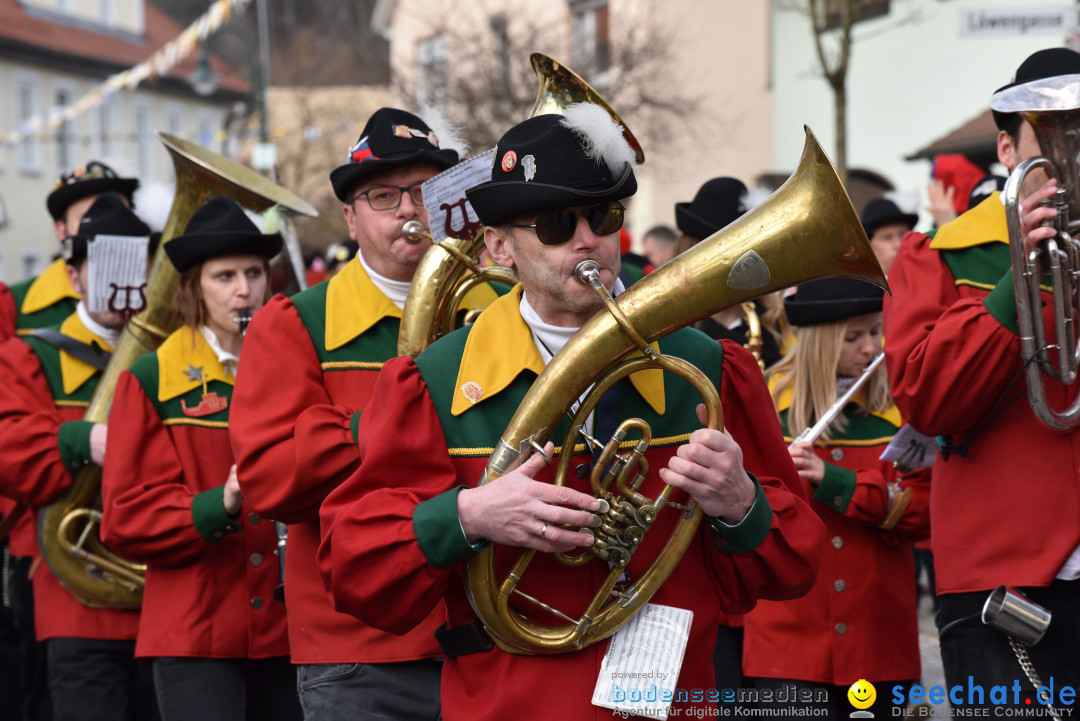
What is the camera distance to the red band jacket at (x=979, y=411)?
375 cm

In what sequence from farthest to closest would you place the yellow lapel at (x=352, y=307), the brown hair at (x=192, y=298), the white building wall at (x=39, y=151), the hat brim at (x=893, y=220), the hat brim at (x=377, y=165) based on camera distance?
the white building wall at (x=39, y=151) → the hat brim at (x=893, y=220) → the brown hair at (x=192, y=298) → the hat brim at (x=377, y=165) → the yellow lapel at (x=352, y=307)

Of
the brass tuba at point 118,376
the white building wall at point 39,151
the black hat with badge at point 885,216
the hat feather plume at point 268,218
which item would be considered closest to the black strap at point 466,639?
the hat feather plume at point 268,218

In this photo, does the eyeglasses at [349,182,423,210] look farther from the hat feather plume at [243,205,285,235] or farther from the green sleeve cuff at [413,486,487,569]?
the green sleeve cuff at [413,486,487,569]

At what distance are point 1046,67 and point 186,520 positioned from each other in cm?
310

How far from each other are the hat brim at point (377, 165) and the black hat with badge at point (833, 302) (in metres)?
1.41

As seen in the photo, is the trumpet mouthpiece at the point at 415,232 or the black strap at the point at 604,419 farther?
the trumpet mouthpiece at the point at 415,232

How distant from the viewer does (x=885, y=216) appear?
307 inches

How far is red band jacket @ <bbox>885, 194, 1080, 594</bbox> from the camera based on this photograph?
375 cm

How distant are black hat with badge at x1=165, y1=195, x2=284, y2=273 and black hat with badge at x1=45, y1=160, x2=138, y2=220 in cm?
231

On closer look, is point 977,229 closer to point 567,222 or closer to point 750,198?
point 567,222

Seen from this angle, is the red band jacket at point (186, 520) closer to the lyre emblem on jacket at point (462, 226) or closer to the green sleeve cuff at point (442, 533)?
the lyre emblem on jacket at point (462, 226)

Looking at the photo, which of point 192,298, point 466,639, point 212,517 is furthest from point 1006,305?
point 192,298

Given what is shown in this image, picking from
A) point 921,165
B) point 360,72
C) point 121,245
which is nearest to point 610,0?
point 921,165

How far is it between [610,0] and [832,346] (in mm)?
18401
